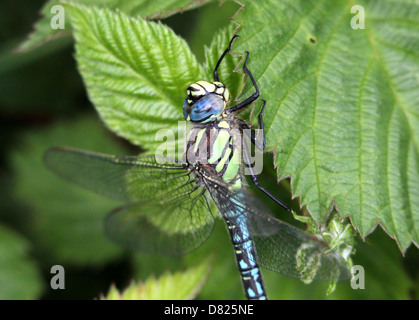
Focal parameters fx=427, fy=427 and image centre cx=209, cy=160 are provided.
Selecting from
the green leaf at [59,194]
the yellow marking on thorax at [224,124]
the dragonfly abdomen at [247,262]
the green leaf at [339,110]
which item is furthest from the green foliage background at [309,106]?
the green leaf at [59,194]

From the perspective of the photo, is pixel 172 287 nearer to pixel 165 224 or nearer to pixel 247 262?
pixel 165 224

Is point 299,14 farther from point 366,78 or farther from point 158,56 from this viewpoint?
point 158,56

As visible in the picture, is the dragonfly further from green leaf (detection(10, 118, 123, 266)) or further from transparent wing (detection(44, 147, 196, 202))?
green leaf (detection(10, 118, 123, 266))

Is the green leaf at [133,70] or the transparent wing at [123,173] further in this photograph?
the transparent wing at [123,173]

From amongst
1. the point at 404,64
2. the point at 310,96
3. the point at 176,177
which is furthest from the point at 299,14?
the point at 176,177

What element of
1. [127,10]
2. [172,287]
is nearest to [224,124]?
[127,10]

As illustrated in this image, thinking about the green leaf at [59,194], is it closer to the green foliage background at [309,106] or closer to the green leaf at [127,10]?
the green foliage background at [309,106]
